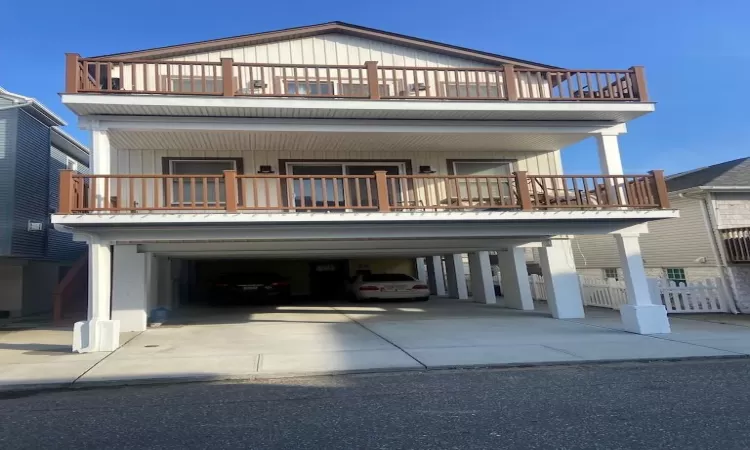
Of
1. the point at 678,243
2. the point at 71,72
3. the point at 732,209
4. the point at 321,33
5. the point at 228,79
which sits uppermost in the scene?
the point at 321,33

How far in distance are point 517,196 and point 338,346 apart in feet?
15.7

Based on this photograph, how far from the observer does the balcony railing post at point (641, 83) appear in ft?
34.4

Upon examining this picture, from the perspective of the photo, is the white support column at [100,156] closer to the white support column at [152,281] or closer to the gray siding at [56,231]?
the white support column at [152,281]

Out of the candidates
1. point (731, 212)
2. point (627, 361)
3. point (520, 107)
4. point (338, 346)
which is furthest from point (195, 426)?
point (731, 212)

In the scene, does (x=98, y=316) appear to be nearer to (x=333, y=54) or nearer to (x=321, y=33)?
(x=333, y=54)

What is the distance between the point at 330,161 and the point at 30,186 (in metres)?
8.76

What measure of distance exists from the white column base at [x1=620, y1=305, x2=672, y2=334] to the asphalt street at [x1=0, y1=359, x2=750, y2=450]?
3160mm

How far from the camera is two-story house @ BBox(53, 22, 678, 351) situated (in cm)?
877

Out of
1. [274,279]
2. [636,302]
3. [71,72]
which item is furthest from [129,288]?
[636,302]

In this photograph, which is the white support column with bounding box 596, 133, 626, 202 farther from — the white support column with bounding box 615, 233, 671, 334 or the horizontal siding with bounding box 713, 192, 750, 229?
the horizontal siding with bounding box 713, 192, 750, 229

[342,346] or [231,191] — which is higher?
[231,191]

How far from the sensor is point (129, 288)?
1118 centimetres

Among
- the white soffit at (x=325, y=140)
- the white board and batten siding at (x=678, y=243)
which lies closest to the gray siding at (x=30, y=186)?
the white soffit at (x=325, y=140)

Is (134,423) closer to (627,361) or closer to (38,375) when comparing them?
(38,375)
